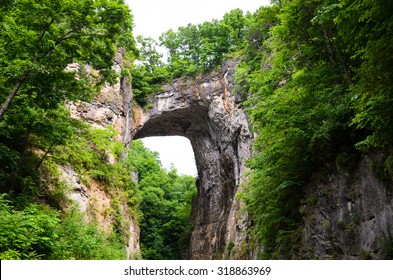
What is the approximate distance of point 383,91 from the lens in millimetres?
5582

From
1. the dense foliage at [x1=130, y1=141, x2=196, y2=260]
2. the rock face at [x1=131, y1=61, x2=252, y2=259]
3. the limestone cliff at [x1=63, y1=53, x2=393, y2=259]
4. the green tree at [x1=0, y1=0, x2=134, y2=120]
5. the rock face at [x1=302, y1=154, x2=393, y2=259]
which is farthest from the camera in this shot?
the dense foliage at [x1=130, y1=141, x2=196, y2=260]

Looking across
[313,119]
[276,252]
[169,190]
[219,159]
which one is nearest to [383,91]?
[313,119]

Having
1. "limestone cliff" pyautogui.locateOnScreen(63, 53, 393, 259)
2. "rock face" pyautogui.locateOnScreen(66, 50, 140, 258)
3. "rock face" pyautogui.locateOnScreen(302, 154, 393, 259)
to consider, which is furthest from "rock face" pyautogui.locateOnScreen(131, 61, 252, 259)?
"rock face" pyautogui.locateOnScreen(302, 154, 393, 259)

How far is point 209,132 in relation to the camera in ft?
88.2

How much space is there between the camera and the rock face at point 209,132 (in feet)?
72.7

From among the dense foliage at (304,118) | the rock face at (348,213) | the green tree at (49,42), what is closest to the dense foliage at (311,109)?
the dense foliage at (304,118)

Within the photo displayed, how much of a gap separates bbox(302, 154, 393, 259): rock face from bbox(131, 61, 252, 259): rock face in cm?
1112

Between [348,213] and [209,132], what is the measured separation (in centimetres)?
1950

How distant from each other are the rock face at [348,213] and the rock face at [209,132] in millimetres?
11117

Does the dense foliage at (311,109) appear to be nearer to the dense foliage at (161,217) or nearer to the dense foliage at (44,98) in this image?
the dense foliage at (44,98)

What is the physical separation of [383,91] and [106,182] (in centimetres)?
1164

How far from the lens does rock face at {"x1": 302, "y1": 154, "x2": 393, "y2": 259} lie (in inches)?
261

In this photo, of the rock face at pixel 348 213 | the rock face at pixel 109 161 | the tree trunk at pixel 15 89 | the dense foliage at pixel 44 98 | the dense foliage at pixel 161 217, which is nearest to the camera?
the rock face at pixel 348 213

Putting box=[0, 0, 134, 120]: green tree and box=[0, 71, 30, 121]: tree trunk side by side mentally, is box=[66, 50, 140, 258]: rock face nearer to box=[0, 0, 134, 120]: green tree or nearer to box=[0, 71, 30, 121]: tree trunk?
box=[0, 0, 134, 120]: green tree
